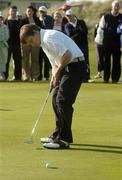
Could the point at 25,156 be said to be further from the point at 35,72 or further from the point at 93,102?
the point at 35,72

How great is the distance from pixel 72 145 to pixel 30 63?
10101mm

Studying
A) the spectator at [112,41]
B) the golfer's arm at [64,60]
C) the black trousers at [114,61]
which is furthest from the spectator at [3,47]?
the golfer's arm at [64,60]

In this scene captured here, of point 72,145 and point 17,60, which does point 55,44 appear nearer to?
point 72,145

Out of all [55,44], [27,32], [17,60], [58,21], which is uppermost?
[27,32]

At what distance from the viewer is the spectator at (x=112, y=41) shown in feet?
60.3

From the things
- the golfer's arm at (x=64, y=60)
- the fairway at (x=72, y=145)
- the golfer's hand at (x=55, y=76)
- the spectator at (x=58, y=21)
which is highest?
the golfer's arm at (x=64, y=60)

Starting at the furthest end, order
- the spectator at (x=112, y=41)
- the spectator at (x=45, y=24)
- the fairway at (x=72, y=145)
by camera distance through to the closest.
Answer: the spectator at (x=45, y=24), the spectator at (x=112, y=41), the fairway at (x=72, y=145)

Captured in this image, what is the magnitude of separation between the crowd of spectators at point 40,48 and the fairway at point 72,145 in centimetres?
278

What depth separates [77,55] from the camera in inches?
359

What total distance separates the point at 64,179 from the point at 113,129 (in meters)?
3.55

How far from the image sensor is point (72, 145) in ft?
30.6

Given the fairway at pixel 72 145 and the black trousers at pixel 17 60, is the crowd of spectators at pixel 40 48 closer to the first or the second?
the black trousers at pixel 17 60

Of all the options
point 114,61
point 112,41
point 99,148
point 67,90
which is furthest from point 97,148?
point 114,61

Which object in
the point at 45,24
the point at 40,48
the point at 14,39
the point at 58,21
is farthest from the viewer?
the point at 14,39
